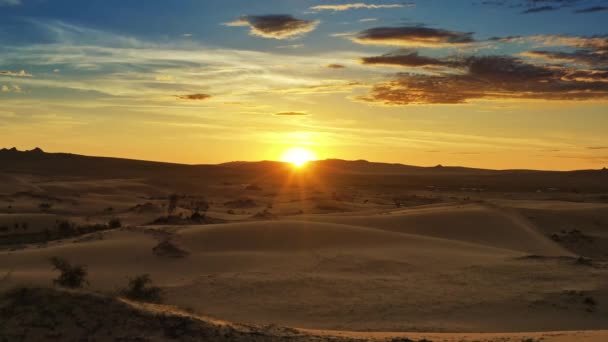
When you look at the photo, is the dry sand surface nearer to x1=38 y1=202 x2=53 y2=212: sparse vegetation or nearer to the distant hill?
x1=38 y1=202 x2=53 y2=212: sparse vegetation

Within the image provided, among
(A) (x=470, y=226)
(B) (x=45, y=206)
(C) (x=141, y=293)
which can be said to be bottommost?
(B) (x=45, y=206)

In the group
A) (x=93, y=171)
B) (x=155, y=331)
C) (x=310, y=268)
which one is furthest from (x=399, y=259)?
(x=93, y=171)

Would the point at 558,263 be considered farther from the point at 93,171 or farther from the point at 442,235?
the point at 93,171

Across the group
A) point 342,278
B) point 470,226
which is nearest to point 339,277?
point 342,278

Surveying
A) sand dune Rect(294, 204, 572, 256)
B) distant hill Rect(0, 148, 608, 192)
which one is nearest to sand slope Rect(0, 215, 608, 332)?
sand dune Rect(294, 204, 572, 256)

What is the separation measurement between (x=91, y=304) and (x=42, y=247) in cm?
1198

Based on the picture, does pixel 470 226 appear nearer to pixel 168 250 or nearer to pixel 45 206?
pixel 168 250

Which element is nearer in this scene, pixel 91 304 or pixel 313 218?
pixel 91 304

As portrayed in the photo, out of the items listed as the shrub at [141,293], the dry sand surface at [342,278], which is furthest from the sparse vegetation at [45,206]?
the shrub at [141,293]

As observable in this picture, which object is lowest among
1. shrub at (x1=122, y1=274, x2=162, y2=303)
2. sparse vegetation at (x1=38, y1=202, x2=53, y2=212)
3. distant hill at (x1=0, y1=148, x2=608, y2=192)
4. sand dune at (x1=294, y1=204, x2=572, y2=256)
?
sparse vegetation at (x1=38, y1=202, x2=53, y2=212)

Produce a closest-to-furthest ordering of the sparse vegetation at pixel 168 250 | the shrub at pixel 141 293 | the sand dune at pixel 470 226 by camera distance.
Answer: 1. the shrub at pixel 141 293
2. the sparse vegetation at pixel 168 250
3. the sand dune at pixel 470 226

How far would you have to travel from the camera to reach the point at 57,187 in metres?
53.3

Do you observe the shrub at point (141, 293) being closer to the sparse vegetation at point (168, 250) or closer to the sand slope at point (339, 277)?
the sand slope at point (339, 277)

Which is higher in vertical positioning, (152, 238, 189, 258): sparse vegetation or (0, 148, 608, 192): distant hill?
(0, 148, 608, 192): distant hill
